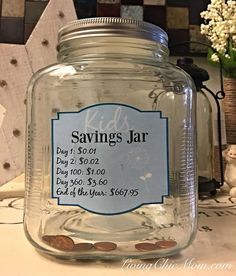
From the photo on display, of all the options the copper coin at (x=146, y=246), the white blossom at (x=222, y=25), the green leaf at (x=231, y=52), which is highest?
the white blossom at (x=222, y=25)

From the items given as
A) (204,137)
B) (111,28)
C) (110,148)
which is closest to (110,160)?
(110,148)

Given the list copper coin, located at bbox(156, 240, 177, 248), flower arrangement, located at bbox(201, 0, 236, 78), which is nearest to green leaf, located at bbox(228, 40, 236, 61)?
flower arrangement, located at bbox(201, 0, 236, 78)

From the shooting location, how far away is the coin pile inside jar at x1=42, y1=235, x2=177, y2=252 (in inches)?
12.8

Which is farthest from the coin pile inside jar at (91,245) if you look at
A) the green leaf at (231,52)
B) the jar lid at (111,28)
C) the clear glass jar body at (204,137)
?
the green leaf at (231,52)

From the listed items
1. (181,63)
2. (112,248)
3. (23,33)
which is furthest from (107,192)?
(23,33)

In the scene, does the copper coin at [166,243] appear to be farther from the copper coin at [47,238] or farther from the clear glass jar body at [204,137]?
the clear glass jar body at [204,137]

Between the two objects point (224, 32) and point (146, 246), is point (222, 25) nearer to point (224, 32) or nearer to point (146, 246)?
point (224, 32)

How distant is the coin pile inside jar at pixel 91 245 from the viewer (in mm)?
325

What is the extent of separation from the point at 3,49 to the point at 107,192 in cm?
48

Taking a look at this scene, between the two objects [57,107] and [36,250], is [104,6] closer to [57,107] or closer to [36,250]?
[57,107]

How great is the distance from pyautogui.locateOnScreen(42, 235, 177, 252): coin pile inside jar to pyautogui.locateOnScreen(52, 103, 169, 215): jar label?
3cm

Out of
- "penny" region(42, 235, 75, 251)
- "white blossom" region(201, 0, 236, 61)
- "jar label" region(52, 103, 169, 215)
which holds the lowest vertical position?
"penny" region(42, 235, 75, 251)

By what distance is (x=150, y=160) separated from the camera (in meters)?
0.34

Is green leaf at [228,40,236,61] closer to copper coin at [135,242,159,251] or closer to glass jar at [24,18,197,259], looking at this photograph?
glass jar at [24,18,197,259]
